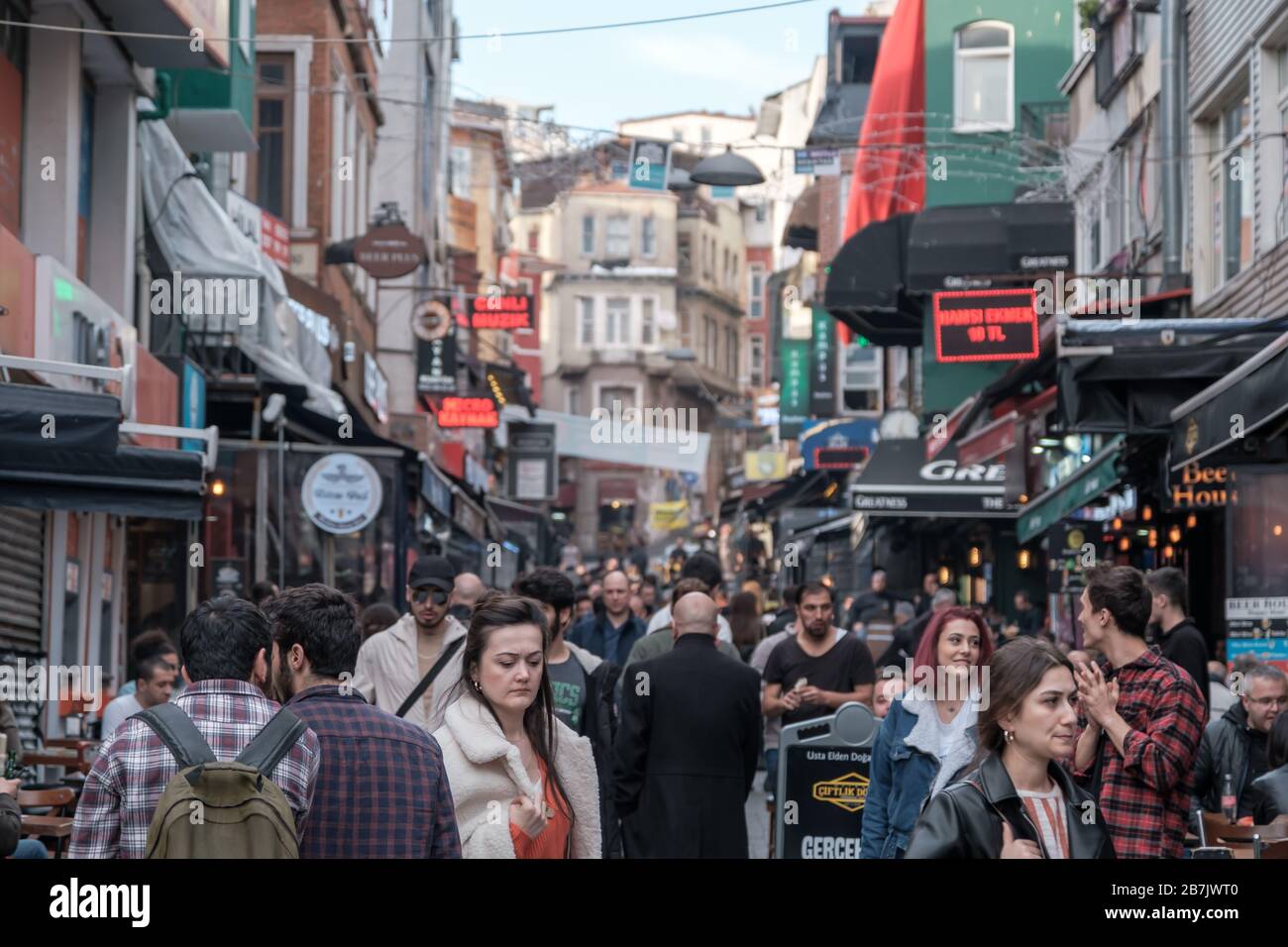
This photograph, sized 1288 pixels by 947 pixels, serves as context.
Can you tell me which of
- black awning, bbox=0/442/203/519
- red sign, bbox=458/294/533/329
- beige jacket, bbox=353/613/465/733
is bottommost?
beige jacket, bbox=353/613/465/733

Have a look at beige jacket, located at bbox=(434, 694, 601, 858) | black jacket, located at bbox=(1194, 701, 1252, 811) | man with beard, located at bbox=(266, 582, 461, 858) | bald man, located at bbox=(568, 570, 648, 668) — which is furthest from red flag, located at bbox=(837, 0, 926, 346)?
man with beard, located at bbox=(266, 582, 461, 858)

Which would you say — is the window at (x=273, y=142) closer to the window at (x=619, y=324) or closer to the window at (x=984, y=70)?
the window at (x=984, y=70)

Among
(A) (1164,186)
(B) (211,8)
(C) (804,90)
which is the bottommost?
(A) (1164,186)

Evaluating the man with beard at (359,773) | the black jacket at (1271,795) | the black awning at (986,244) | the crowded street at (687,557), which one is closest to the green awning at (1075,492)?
the crowded street at (687,557)

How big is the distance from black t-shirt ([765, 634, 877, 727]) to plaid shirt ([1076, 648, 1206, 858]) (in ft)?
17.4

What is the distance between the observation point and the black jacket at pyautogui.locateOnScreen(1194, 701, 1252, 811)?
10430 millimetres

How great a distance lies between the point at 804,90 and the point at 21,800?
267 feet

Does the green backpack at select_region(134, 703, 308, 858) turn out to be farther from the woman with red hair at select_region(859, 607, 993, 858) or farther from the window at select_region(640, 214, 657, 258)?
the window at select_region(640, 214, 657, 258)

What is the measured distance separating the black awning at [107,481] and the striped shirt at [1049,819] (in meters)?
7.92

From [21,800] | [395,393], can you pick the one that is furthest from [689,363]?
[21,800]

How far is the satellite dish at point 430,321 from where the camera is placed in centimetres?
3753

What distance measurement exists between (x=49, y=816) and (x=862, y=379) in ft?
130

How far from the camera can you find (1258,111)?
18.1 meters
